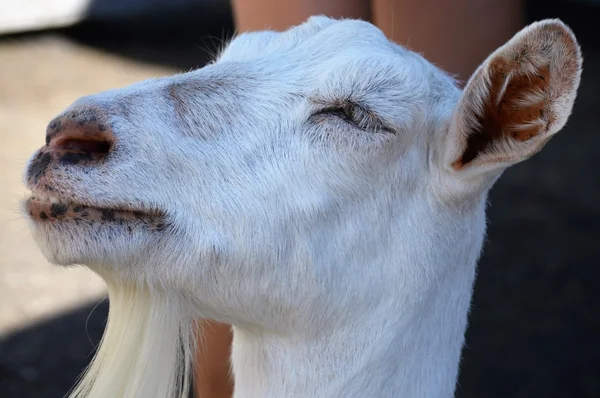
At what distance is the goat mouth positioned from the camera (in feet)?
5.97

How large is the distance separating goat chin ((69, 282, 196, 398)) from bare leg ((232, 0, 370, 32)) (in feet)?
4.47

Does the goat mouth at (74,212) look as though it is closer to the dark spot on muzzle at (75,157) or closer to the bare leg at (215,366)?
the dark spot on muzzle at (75,157)

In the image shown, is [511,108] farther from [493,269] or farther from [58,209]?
[493,269]

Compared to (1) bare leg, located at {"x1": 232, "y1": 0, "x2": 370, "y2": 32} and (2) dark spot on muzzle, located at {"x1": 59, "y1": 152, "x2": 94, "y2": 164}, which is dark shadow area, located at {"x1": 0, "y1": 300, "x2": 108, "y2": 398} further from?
(2) dark spot on muzzle, located at {"x1": 59, "y1": 152, "x2": 94, "y2": 164}

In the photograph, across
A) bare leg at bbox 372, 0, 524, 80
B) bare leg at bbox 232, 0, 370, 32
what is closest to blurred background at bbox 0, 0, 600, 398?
bare leg at bbox 232, 0, 370, 32

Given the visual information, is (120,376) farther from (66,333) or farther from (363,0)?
(66,333)

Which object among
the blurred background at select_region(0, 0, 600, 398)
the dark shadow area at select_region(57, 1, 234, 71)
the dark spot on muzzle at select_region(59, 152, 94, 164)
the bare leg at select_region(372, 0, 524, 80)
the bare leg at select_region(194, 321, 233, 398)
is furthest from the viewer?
the dark shadow area at select_region(57, 1, 234, 71)

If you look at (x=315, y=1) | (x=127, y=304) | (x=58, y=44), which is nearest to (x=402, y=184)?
(x=127, y=304)

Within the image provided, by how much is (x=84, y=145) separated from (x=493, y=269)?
4.55m

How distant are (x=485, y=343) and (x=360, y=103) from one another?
352 cm

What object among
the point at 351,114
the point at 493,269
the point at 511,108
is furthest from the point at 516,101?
the point at 493,269

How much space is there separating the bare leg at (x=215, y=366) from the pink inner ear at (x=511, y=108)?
162cm

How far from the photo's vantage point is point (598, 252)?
612 cm

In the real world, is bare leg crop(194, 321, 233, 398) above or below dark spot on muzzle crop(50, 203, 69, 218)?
below
